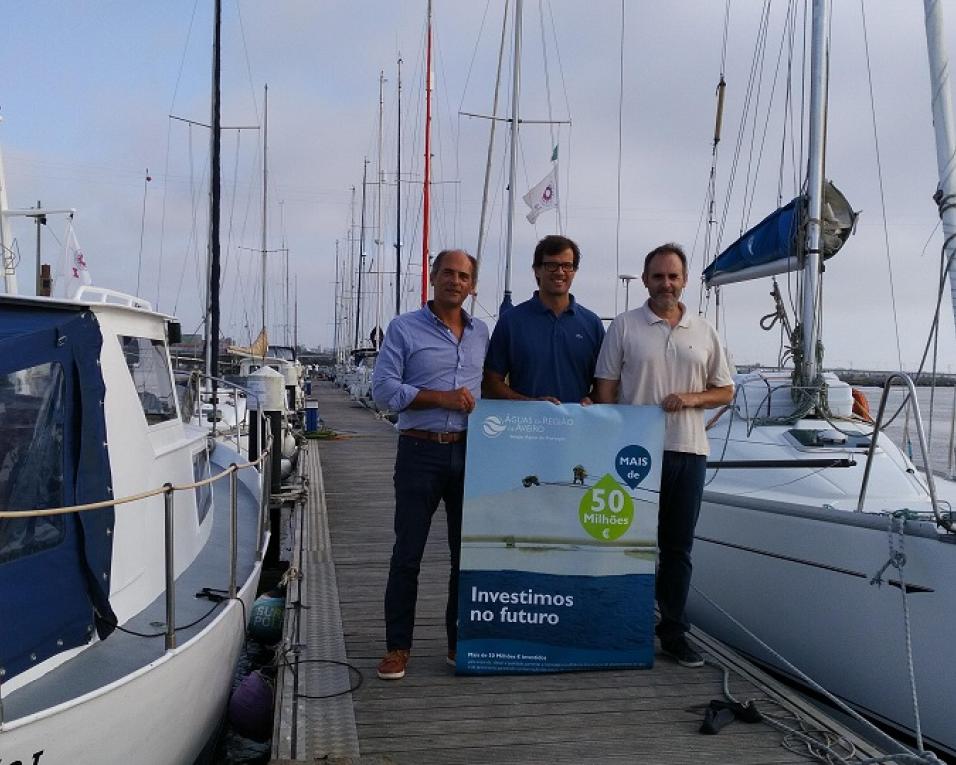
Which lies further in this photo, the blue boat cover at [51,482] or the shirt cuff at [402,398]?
the shirt cuff at [402,398]

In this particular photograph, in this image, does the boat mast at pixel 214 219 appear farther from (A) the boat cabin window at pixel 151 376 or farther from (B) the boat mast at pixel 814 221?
(B) the boat mast at pixel 814 221

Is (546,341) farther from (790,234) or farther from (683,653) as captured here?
(790,234)

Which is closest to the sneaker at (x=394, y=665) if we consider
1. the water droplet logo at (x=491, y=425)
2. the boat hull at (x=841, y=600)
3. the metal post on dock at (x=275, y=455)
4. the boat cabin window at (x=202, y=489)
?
Answer: the water droplet logo at (x=491, y=425)

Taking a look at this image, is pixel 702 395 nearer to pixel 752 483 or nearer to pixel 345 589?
pixel 752 483

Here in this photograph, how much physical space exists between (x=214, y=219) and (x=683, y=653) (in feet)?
38.3

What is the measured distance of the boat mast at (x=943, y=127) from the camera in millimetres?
4859

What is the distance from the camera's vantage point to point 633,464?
416 centimetres

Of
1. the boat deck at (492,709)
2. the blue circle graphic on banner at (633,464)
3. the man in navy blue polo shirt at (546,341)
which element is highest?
the man in navy blue polo shirt at (546,341)

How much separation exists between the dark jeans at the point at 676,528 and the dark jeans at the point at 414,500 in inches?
39.4

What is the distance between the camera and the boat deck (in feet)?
11.7

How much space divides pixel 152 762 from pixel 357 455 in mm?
12862

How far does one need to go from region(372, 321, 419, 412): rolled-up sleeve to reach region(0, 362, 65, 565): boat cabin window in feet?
4.25

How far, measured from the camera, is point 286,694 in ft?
Result: 13.5

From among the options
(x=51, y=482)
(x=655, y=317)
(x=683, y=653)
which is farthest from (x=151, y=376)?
(x=683, y=653)
